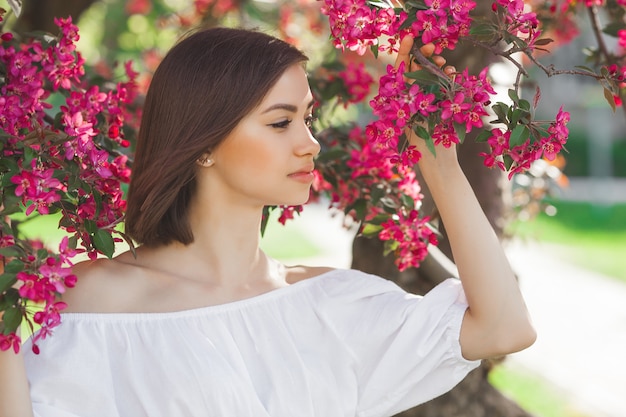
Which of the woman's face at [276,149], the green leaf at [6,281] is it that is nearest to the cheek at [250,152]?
the woman's face at [276,149]

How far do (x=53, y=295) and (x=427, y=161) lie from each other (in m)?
0.84

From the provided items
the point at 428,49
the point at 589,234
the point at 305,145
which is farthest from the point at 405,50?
the point at 589,234

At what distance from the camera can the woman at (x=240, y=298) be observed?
2.04 metres

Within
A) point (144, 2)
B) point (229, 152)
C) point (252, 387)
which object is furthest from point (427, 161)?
point (144, 2)

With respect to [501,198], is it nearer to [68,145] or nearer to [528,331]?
[528,331]

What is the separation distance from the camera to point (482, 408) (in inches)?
135

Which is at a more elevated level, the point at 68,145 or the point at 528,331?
the point at 68,145

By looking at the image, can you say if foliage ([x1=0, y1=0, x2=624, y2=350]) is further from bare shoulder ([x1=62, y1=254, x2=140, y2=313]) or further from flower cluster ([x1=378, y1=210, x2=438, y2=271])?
flower cluster ([x1=378, y1=210, x2=438, y2=271])

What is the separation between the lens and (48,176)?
1.69 m

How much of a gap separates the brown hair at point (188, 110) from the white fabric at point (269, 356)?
9.8 inches

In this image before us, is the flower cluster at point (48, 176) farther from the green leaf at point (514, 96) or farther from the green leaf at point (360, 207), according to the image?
the green leaf at point (514, 96)

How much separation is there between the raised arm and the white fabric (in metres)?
0.09

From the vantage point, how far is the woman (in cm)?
204

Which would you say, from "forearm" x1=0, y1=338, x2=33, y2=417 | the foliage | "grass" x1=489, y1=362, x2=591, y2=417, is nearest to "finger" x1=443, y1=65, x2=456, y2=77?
the foliage
